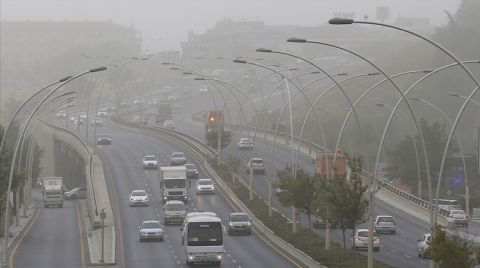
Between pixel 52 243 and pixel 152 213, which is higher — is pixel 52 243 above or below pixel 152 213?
Answer: above

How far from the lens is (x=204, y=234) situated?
54844 millimetres

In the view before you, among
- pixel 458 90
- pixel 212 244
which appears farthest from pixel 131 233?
pixel 458 90

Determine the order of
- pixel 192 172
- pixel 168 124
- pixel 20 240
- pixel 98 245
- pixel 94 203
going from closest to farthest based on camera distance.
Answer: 1. pixel 98 245
2. pixel 20 240
3. pixel 94 203
4. pixel 192 172
5. pixel 168 124

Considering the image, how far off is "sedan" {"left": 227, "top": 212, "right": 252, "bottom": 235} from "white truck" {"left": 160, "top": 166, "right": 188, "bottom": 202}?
1781 centimetres

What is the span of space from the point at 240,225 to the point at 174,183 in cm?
1944

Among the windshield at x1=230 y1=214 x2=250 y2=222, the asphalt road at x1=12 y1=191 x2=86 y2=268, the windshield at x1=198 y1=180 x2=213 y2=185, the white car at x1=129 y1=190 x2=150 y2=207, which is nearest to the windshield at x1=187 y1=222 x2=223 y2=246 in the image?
the asphalt road at x1=12 y1=191 x2=86 y2=268

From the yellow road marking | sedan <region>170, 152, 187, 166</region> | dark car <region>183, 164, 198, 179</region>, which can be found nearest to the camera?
the yellow road marking

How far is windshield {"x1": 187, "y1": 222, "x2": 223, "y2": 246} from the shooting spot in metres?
54.8

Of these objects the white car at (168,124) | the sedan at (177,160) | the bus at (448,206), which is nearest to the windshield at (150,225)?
the bus at (448,206)

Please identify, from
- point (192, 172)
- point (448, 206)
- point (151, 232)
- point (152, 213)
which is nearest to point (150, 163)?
point (192, 172)

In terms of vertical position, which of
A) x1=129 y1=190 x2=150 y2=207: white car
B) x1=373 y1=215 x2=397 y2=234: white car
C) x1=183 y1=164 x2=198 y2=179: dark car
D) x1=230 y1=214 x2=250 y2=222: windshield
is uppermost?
x1=230 y1=214 x2=250 y2=222: windshield

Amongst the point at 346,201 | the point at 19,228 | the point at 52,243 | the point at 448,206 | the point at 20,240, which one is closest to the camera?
the point at 346,201

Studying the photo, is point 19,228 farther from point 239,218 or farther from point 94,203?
point 239,218

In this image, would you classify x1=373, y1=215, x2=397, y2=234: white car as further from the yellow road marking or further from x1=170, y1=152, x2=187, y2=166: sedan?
x1=170, y1=152, x2=187, y2=166: sedan
